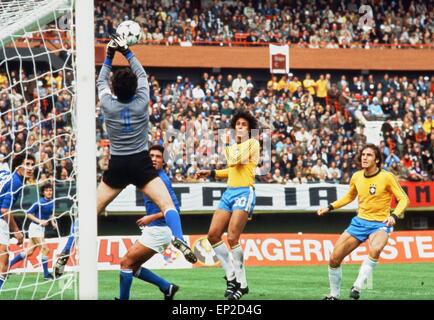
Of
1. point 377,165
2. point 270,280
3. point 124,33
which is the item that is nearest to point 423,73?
point 270,280

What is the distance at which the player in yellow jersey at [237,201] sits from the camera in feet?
43.1

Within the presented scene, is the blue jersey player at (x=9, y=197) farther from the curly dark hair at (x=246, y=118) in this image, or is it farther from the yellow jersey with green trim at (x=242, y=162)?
the curly dark hair at (x=246, y=118)

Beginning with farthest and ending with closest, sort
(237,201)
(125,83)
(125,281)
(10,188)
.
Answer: (10,188) → (237,201) → (125,281) → (125,83)

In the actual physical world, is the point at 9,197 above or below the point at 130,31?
below

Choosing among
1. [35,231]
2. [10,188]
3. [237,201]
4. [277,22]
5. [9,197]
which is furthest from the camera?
[277,22]

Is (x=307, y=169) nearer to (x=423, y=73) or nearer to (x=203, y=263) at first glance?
(x=203, y=263)

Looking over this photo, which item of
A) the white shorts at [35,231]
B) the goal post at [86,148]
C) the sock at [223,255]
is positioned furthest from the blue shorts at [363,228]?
the white shorts at [35,231]

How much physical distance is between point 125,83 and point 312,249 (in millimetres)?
14300

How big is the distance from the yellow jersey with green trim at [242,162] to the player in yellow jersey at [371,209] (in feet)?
3.54

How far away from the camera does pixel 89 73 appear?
9.76m

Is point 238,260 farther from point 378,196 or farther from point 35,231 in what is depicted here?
point 35,231

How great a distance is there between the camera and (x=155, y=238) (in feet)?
38.9

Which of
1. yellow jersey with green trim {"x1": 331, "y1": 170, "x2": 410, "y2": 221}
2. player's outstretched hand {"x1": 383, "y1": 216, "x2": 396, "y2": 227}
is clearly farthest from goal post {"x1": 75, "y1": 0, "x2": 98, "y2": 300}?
yellow jersey with green trim {"x1": 331, "y1": 170, "x2": 410, "y2": 221}

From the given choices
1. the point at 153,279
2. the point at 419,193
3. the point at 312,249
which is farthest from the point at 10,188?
the point at 419,193
